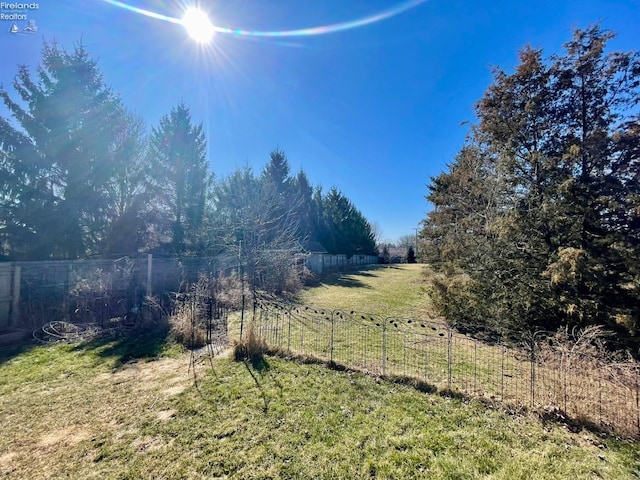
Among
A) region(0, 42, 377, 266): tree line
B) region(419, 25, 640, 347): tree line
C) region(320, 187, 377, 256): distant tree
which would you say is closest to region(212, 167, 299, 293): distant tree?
region(0, 42, 377, 266): tree line

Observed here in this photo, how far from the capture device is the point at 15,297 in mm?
6609

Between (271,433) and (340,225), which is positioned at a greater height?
(340,225)

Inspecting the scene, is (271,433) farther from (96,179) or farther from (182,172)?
(182,172)

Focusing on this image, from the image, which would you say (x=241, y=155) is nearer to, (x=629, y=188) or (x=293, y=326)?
(x=293, y=326)

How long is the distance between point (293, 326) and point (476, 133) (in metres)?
7.45

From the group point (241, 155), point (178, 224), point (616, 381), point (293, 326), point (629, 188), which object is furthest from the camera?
point (241, 155)

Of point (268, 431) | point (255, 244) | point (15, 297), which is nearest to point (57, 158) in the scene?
point (15, 297)

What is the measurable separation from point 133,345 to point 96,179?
345 inches

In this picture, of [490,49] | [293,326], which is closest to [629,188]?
[490,49]

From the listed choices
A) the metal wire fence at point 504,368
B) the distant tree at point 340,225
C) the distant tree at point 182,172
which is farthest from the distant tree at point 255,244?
the distant tree at point 340,225

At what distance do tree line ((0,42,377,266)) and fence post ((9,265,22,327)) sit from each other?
12.0 ft

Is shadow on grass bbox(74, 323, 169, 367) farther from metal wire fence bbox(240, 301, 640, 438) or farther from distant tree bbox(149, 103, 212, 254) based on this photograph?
distant tree bbox(149, 103, 212, 254)

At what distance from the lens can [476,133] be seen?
7.52 metres

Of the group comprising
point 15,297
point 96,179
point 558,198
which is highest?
point 96,179
